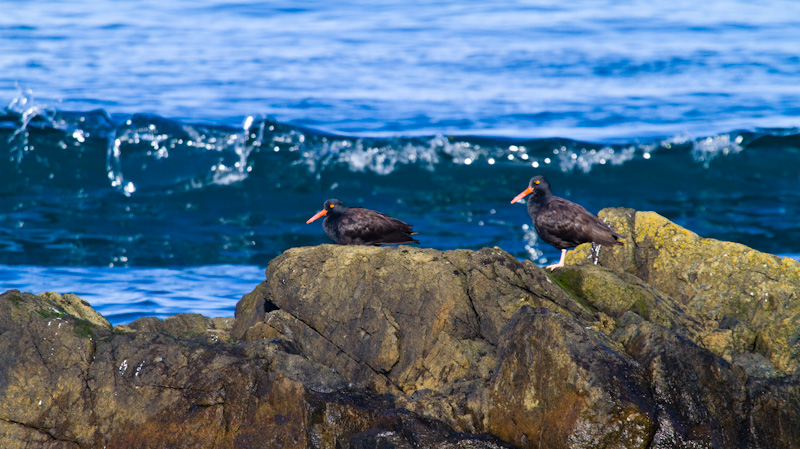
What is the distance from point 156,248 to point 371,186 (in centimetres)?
456

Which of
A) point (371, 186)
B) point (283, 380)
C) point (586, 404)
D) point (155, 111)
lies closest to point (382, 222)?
point (283, 380)

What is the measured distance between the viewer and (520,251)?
1466cm

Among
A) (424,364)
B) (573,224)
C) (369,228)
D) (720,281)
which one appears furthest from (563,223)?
(424,364)

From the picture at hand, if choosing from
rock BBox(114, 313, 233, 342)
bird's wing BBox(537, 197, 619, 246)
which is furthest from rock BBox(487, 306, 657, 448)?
rock BBox(114, 313, 233, 342)

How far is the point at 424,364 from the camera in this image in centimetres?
600

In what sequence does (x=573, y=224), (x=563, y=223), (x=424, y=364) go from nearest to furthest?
(x=424, y=364), (x=573, y=224), (x=563, y=223)

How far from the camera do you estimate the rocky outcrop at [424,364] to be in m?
5.23

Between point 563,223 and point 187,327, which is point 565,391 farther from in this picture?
point 187,327

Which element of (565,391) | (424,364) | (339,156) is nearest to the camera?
(565,391)

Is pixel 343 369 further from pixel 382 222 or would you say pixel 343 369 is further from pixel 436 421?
pixel 382 222

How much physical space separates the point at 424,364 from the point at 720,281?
8.34 feet

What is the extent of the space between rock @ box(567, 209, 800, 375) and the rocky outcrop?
0.02m

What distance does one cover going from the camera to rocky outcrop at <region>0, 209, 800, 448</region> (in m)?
5.23

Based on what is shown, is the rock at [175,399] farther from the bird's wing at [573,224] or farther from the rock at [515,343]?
the bird's wing at [573,224]
